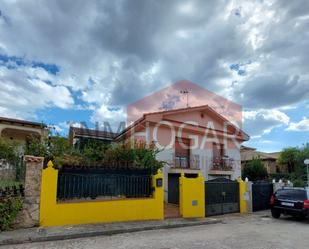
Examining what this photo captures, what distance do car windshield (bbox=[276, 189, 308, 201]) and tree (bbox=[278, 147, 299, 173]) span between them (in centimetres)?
2134

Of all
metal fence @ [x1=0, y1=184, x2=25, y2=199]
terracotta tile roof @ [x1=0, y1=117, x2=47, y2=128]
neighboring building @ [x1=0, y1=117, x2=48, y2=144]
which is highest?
terracotta tile roof @ [x1=0, y1=117, x2=47, y2=128]

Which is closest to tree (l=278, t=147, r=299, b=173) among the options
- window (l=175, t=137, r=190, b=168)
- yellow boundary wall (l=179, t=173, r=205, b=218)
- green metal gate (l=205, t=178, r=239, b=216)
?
window (l=175, t=137, r=190, b=168)

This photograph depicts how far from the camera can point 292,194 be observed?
13109 millimetres

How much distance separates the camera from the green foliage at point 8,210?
859cm

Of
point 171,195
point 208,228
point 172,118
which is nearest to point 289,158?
point 172,118

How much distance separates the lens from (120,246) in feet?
24.7

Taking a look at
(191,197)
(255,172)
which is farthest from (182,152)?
(255,172)

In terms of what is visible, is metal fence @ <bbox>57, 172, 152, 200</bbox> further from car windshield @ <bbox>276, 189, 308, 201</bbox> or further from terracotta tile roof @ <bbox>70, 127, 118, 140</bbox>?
terracotta tile roof @ <bbox>70, 127, 118, 140</bbox>

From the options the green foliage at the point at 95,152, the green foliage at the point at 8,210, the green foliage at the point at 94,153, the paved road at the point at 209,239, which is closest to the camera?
the paved road at the point at 209,239

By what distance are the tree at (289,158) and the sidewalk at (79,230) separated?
86.4ft

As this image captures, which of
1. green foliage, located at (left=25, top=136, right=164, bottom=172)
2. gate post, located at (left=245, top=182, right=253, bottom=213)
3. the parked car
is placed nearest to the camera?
green foliage, located at (left=25, top=136, right=164, bottom=172)

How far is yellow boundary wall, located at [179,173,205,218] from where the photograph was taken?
12469 mm

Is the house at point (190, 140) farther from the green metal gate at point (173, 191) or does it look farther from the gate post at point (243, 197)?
the gate post at point (243, 197)

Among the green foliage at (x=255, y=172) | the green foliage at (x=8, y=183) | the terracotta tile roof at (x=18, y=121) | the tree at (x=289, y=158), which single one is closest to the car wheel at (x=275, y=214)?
the green foliage at (x=8, y=183)
